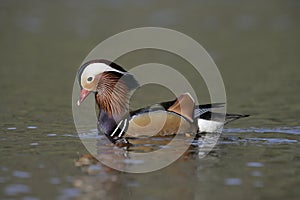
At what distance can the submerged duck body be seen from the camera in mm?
8870

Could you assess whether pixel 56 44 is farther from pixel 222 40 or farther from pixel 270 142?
pixel 270 142

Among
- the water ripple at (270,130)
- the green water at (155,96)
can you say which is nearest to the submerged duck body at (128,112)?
the water ripple at (270,130)

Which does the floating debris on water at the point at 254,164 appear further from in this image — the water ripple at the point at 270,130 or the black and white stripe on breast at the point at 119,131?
the black and white stripe on breast at the point at 119,131

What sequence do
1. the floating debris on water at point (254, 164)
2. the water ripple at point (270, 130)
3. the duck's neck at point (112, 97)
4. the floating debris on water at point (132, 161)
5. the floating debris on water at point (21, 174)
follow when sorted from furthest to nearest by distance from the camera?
the duck's neck at point (112, 97) < the water ripple at point (270, 130) < the floating debris on water at point (132, 161) < the floating debris on water at point (254, 164) < the floating debris on water at point (21, 174)

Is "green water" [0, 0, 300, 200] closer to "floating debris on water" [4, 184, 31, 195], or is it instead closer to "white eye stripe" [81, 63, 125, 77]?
"floating debris on water" [4, 184, 31, 195]

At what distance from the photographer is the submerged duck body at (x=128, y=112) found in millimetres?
8870

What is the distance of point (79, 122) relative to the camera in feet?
32.7

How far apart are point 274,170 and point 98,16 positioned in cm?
1494

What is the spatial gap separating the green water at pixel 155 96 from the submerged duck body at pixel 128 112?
17.5 inches

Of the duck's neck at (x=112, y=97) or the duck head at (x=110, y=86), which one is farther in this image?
the duck's neck at (x=112, y=97)

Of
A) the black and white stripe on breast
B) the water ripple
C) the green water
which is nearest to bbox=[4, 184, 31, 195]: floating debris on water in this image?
the green water

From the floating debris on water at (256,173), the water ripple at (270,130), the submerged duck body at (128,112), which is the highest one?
the submerged duck body at (128,112)

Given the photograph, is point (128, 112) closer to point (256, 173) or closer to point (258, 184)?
point (256, 173)

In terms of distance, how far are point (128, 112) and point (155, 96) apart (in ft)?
10.5
